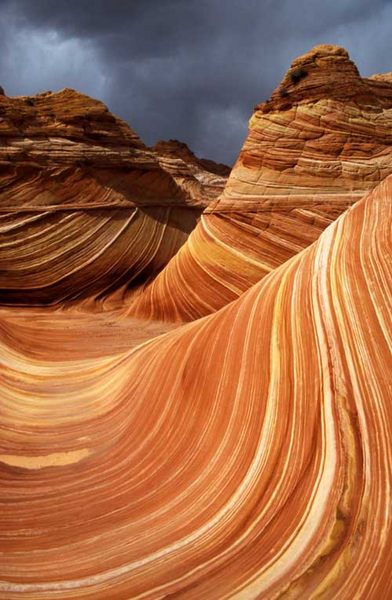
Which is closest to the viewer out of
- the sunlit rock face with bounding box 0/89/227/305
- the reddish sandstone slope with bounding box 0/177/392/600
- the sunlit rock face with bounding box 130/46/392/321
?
the reddish sandstone slope with bounding box 0/177/392/600

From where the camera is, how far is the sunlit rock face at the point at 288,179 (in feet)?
18.5

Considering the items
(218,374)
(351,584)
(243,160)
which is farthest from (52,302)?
(351,584)

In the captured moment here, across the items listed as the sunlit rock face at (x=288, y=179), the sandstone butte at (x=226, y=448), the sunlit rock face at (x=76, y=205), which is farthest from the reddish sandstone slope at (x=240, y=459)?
the sunlit rock face at (x=76, y=205)

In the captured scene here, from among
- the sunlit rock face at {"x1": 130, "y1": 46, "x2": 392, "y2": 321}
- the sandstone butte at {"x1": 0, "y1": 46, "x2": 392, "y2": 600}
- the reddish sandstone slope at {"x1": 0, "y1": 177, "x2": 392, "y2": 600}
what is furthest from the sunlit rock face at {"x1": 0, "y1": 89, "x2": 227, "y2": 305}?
the reddish sandstone slope at {"x1": 0, "y1": 177, "x2": 392, "y2": 600}

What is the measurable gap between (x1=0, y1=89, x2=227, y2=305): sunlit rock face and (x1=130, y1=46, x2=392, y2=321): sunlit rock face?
1623 mm

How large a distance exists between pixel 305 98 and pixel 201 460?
5.00 metres

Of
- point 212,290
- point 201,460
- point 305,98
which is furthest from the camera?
point 305,98

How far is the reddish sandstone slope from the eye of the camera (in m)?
1.68

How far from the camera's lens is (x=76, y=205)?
8000mm

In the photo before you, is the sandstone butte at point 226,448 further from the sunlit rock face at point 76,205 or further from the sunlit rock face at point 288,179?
the sunlit rock face at point 76,205

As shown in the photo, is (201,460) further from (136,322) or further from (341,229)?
(136,322)

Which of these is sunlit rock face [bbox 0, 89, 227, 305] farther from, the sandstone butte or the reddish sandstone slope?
the reddish sandstone slope

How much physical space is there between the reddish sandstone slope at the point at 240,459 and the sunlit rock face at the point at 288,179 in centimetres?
276

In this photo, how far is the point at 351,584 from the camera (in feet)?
5.05
